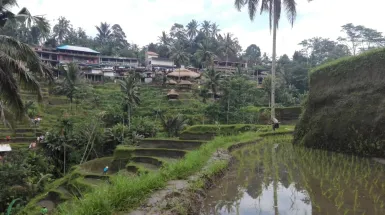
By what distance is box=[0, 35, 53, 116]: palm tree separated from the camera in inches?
360

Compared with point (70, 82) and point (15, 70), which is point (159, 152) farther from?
point (70, 82)

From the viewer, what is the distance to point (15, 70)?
30.5 ft

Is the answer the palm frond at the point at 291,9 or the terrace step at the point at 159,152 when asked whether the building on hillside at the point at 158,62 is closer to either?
the palm frond at the point at 291,9

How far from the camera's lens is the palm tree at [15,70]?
9.14 meters

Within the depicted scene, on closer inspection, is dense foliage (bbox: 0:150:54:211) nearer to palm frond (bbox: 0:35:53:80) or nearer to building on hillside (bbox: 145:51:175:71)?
palm frond (bbox: 0:35:53:80)

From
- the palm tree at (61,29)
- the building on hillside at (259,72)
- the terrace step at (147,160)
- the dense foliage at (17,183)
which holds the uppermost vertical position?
the palm tree at (61,29)

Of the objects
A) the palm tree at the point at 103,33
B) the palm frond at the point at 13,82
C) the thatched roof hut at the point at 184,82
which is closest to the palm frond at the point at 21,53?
the palm frond at the point at 13,82

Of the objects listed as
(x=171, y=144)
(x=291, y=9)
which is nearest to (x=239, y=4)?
(x=291, y=9)

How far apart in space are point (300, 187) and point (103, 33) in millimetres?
77093

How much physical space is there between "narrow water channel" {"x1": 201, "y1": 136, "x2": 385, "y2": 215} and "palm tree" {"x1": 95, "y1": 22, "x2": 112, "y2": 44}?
7361 centimetres

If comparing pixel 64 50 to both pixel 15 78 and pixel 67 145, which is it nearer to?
pixel 67 145

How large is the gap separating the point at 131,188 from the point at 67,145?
17.2m

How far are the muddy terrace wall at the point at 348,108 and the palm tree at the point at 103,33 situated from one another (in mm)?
70812

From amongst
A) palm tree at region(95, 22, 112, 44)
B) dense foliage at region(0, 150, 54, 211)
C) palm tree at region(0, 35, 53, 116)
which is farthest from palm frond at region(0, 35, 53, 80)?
palm tree at region(95, 22, 112, 44)
